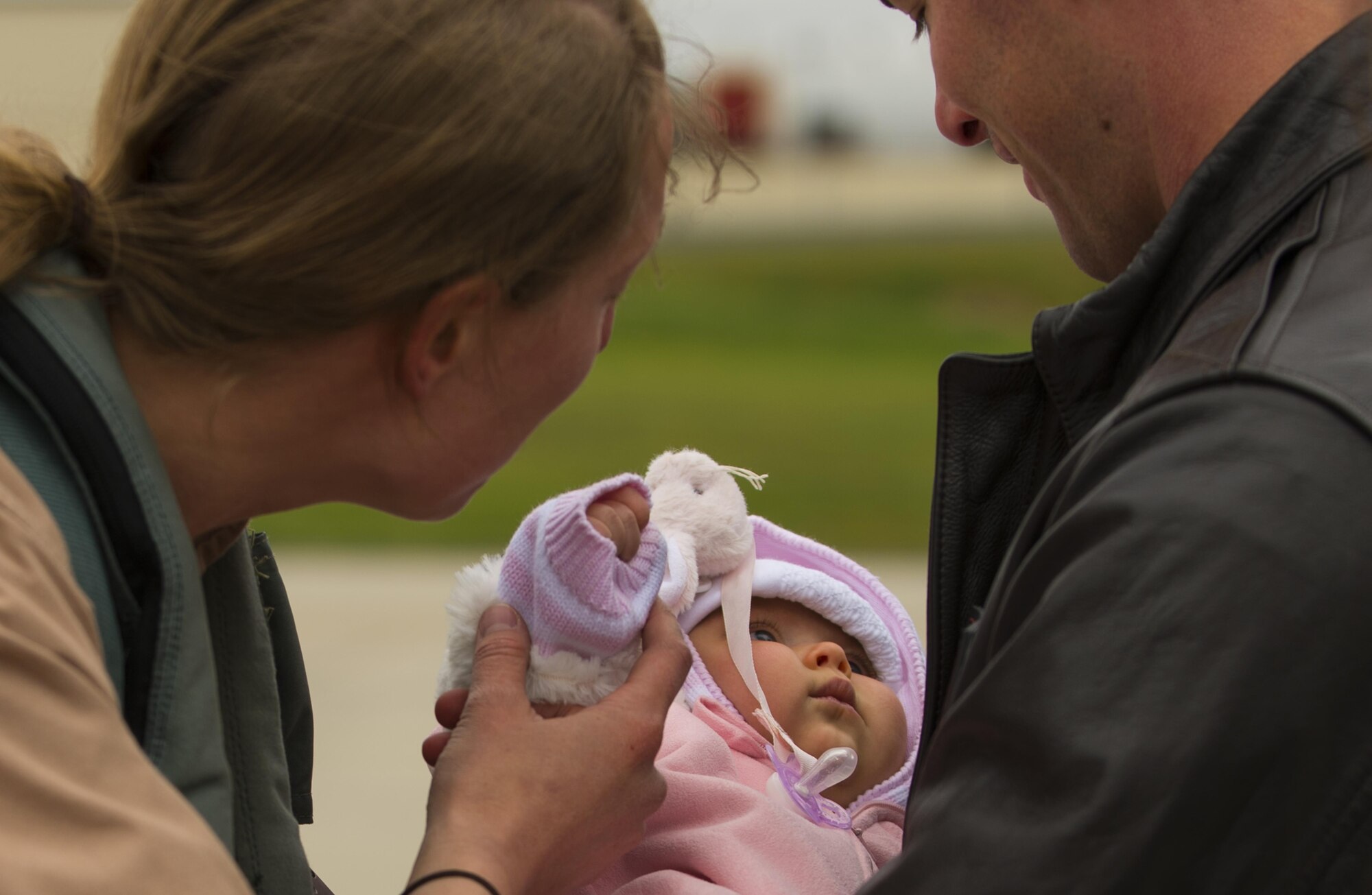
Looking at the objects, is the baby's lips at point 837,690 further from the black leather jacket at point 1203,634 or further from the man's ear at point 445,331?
the man's ear at point 445,331

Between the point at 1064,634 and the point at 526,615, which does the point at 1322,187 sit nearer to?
the point at 1064,634

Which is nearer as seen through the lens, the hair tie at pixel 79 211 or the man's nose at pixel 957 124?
the hair tie at pixel 79 211

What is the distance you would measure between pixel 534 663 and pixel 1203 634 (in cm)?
83

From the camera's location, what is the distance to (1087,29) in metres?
1.62

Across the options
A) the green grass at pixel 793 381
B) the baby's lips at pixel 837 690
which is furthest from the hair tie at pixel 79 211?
the baby's lips at pixel 837 690

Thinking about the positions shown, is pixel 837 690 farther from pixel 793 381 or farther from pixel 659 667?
pixel 793 381

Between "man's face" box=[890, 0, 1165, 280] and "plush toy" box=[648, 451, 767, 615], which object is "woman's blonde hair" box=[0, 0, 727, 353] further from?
"plush toy" box=[648, 451, 767, 615]

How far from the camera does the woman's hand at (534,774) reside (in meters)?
1.41

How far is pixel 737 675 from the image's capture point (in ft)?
7.25

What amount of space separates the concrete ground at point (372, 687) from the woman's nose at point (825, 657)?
2.51 meters

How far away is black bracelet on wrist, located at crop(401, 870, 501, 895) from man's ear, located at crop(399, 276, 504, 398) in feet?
1.46

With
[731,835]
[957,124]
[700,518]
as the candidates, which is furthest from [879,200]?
[731,835]

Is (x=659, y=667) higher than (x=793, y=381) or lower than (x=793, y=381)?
higher

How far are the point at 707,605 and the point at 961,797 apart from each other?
1.00 meters
